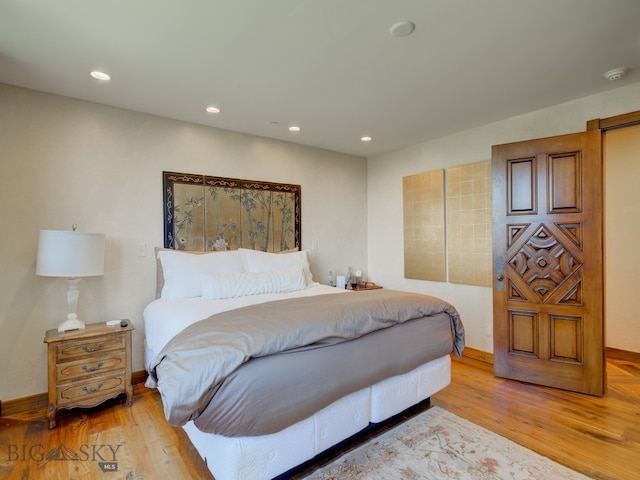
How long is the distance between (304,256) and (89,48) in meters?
2.59

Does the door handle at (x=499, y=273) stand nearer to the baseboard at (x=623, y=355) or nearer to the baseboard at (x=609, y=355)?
the baseboard at (x=609, y=355)

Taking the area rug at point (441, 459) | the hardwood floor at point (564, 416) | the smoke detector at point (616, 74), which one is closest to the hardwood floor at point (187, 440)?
the hardwood floor at point (564, 416)

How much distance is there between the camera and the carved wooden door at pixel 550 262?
266 centimetres

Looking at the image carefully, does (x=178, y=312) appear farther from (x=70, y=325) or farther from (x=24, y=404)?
(x=24, y=404)

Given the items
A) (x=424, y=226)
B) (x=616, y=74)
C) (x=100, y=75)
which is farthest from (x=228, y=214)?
(x=616, y=74)

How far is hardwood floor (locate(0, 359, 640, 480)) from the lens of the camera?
1836mm

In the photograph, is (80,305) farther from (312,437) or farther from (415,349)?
(415,349)

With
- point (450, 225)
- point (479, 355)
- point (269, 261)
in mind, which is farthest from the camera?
point (450, 225)

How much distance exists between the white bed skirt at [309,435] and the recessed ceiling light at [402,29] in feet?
7.24

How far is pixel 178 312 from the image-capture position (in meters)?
2.30

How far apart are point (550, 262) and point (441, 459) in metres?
2.02

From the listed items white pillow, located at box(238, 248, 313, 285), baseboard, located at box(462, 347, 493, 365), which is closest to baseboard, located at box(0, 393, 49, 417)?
white pillow, located at box(238, 248, 313, 285)

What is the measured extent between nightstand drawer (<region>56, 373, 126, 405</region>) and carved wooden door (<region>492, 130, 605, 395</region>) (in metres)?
3.43

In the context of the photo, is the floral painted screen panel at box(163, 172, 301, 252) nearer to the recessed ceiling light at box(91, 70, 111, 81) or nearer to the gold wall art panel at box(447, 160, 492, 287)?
the recessed ceiling light at box(91, 70, 111, 81)
